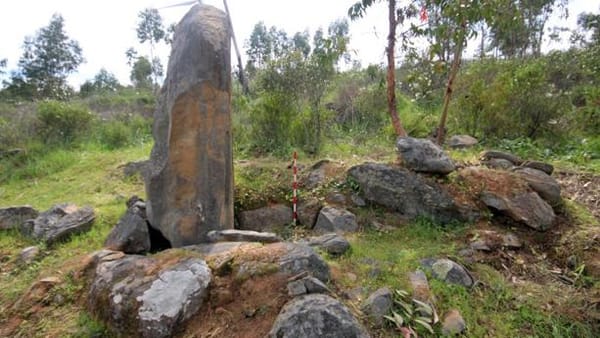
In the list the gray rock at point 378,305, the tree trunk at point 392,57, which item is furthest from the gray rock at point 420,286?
the tree trunk at point 392,57

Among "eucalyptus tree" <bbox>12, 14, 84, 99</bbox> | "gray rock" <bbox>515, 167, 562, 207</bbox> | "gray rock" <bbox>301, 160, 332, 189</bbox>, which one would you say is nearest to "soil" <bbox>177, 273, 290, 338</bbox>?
"gray rock" <bbox>301, 160, 332, 189</bbox>

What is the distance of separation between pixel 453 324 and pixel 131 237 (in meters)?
2.87

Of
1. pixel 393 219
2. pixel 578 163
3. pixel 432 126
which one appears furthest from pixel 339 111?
pixel 393 219

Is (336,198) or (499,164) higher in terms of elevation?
(499,164)

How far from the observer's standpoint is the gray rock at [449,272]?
3070mm

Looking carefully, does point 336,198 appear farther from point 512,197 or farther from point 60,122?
point 60,122

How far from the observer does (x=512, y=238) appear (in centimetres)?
375

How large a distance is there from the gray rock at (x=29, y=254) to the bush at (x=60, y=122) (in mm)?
6175

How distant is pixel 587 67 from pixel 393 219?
3780 millimetres

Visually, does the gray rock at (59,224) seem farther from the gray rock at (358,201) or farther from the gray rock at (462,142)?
the gray rock at (462,142)

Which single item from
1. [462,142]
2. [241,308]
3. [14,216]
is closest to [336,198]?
[241,308]

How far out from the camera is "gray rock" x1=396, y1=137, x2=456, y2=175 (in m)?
4.28

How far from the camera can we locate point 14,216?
4766mm

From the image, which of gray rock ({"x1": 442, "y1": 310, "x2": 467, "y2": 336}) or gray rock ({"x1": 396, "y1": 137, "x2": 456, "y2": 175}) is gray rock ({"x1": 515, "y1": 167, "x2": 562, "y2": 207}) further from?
gray rock ({"x1": 442, "y1": 310, "x2": 467, "y2": 336})
